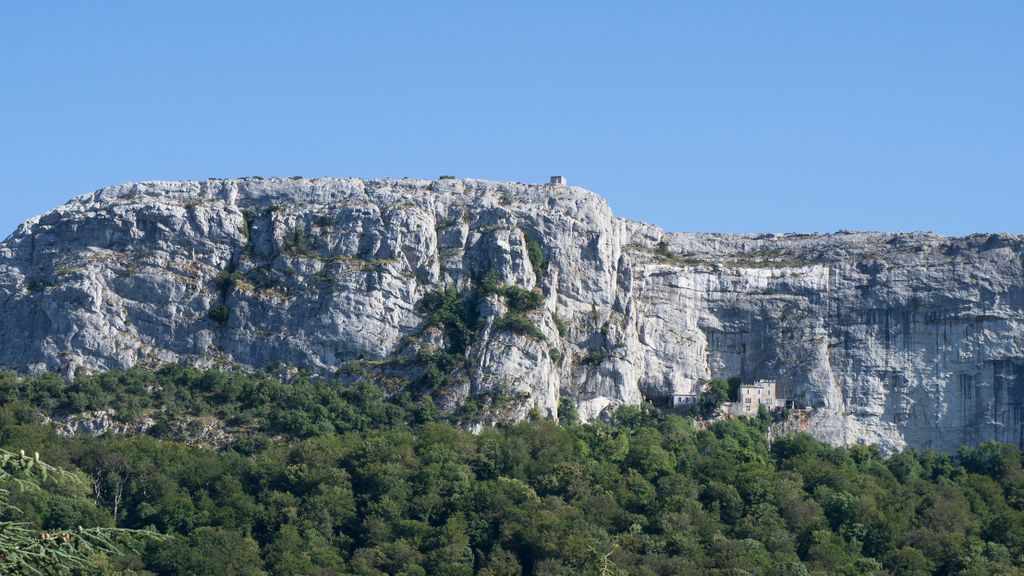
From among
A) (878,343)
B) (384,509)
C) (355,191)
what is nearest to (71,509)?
(384,509)

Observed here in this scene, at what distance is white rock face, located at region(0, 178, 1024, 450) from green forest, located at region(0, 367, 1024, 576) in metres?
1.98

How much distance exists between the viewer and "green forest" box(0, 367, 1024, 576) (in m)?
72.1

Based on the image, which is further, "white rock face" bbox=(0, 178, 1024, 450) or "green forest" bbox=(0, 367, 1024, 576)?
"white rock face" bbox=(0, 178, 1024, 450)

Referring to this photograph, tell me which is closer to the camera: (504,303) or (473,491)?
(473,491)

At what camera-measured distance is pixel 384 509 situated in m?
76.1

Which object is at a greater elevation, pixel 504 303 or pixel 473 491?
pixel 504 303

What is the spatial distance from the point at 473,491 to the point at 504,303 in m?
12.6

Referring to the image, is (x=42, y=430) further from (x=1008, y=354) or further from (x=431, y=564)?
(x=1008, y=354)

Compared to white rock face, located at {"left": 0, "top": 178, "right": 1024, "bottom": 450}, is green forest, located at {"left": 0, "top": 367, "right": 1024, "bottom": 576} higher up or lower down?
lower down

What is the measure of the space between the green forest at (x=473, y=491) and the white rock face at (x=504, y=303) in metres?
1.98

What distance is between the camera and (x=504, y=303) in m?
87.3

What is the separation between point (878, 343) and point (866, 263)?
444 centimetres

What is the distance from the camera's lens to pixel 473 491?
77.7 m

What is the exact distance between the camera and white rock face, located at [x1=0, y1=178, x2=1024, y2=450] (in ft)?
284
